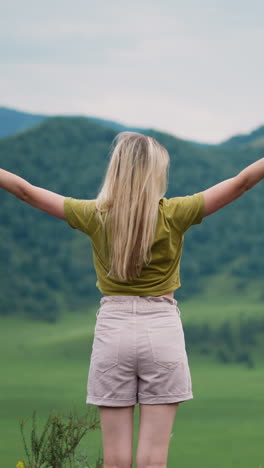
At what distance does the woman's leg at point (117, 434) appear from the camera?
107 inches

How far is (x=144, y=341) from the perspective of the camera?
2656 mm

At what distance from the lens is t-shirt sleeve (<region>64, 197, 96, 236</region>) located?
2.74 meters

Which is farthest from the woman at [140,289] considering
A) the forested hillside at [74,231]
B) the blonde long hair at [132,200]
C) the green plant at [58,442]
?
the forested hillside at [74,231]

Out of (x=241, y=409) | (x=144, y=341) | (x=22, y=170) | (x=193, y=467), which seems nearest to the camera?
(x=144, y=341)

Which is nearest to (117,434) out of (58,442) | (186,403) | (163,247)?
(163,247)

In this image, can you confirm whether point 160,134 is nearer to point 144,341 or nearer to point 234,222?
point 234,222

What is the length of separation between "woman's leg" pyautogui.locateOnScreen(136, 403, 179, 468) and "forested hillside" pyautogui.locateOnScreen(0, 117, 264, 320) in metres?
10.4

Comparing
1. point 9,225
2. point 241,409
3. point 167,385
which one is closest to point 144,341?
point 167,385

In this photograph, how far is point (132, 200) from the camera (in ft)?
8.70

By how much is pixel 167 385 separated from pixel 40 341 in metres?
9.41

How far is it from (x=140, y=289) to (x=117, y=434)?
459mm

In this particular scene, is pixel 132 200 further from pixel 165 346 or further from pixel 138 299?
pixel 165 346

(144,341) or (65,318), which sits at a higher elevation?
(65,318)

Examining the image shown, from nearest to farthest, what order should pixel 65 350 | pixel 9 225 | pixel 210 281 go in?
pixel 65 350 < pixel 210 281 < pixel 9 225
